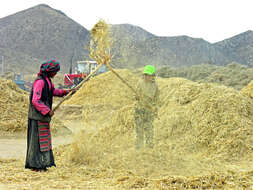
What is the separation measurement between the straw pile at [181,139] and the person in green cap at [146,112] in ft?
0.80

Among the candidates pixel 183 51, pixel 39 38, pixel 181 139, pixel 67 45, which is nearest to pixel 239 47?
pixel 183 51

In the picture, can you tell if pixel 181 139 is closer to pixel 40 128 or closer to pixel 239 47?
pixel 40 128

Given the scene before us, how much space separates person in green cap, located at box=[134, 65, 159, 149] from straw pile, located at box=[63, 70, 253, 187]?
24 centimetres

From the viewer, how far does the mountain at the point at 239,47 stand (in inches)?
1522

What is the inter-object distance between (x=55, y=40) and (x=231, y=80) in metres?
38.6

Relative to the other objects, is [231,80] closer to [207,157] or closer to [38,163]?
[207,157]

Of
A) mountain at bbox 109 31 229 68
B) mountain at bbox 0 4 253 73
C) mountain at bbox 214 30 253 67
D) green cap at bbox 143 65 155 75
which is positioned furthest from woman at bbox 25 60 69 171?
mountain at bbox 214 30 253 67

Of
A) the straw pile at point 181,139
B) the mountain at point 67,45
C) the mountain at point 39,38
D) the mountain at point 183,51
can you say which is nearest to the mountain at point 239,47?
the mountain at point 67,45

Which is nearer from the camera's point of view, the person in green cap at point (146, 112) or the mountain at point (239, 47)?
the person in green cap at point (146, 112)

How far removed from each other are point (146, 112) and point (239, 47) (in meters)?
38.1

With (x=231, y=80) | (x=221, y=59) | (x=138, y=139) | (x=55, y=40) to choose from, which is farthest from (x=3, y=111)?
(x=55, y=40)

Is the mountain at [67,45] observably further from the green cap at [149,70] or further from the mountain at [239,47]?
the green cap at [149,70]

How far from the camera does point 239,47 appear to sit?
40.5m

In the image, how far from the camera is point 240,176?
12.2 ft
